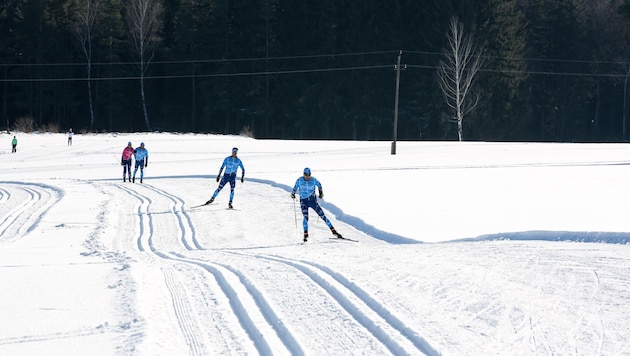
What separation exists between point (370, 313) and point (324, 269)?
9.63 ft

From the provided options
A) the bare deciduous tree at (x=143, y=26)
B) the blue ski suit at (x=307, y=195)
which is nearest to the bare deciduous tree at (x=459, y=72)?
the bare deciduous tree at (x=143, y=26)

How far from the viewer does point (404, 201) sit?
2373 cm

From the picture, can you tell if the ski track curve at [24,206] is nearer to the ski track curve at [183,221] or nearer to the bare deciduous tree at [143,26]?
the ski track curve at [183,221]

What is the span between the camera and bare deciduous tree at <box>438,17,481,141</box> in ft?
208

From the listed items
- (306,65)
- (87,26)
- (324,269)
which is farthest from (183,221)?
(87,26)

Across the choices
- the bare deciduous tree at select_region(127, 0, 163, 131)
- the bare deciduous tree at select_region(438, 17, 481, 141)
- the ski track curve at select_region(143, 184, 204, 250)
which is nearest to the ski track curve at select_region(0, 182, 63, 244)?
the ski track curve at select_region(143, 184, 204, 250)

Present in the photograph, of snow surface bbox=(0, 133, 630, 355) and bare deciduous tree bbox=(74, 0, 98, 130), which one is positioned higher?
bare deciduous tree bbox=(74, 0, 98, 130)

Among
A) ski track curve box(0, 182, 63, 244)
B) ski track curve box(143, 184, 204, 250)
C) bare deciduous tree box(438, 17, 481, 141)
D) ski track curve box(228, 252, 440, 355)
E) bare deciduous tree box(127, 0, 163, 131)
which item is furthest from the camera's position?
bare deciduous tree box(127, 0, 163, 131)

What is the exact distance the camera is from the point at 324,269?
1184 cm

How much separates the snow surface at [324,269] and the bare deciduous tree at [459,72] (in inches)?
1285

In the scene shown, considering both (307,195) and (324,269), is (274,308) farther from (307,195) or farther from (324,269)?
(307,195)

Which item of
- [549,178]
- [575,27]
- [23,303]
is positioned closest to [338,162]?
[549,178]

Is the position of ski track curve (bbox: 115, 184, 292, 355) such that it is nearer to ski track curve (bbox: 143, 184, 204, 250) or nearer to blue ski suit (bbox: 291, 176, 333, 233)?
ski track curve (bbox: 143, 184, 204, 250)

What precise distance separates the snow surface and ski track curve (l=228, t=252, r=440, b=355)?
0.08 feet
